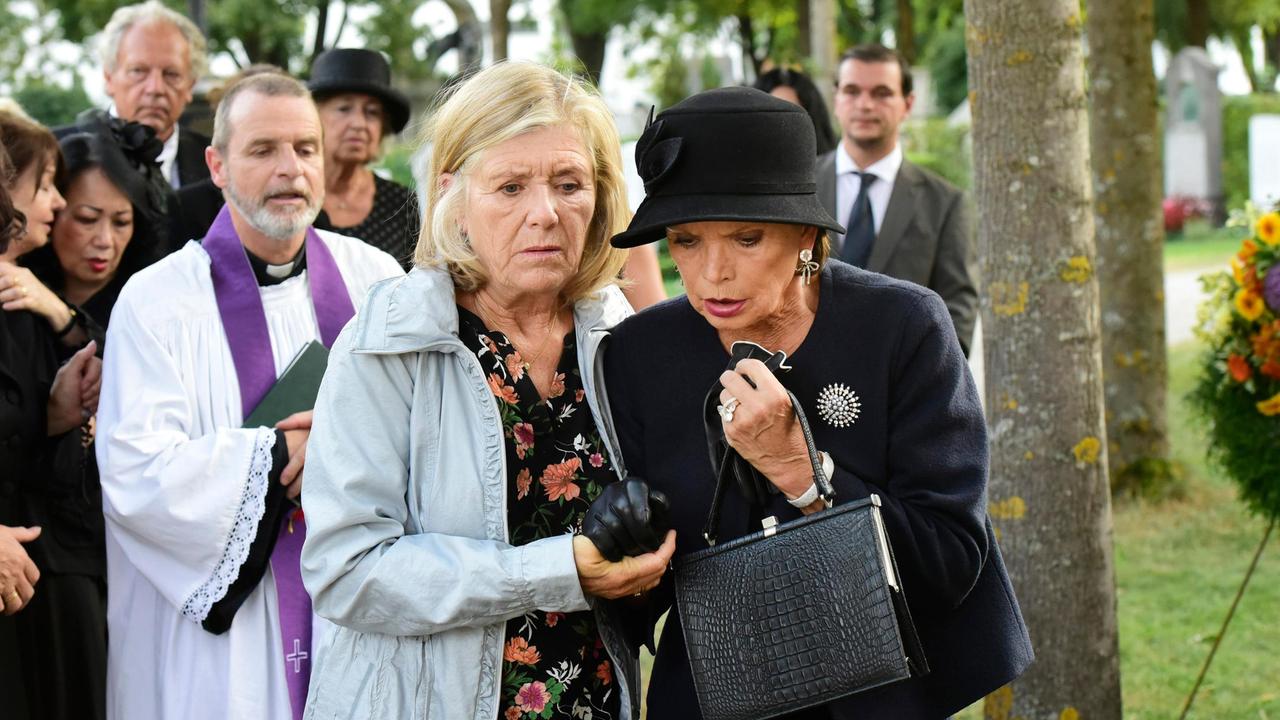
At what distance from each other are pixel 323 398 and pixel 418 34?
116 feet

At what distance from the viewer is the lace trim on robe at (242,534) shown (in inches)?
130

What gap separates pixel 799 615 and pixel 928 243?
3941 millimetres

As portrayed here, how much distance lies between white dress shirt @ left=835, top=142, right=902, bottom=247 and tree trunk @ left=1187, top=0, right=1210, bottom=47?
3733 centimetres

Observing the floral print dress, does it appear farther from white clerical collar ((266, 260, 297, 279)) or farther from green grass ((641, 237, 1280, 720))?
green grass ((641, 237, 1280, 720))

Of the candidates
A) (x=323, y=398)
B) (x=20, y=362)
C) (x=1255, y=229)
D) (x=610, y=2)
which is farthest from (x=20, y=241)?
(x=610, y=2)

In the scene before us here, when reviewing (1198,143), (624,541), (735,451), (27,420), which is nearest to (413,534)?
(624,541)

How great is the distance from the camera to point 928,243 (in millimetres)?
6117

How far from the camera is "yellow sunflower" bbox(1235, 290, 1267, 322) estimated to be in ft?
16.2

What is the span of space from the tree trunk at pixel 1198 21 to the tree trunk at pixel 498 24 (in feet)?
97.0

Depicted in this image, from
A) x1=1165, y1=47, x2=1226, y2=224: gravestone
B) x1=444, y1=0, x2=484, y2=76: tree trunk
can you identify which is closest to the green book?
x1=444, y1=0, x2=484, y2=76: tree trunk

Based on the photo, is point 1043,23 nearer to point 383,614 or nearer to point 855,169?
point 855,169

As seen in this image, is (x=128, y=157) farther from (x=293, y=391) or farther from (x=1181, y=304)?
(x=1181, y=304)

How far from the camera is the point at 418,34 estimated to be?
1442 inches

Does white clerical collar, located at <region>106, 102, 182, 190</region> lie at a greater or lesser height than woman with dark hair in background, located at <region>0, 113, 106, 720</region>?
greater
